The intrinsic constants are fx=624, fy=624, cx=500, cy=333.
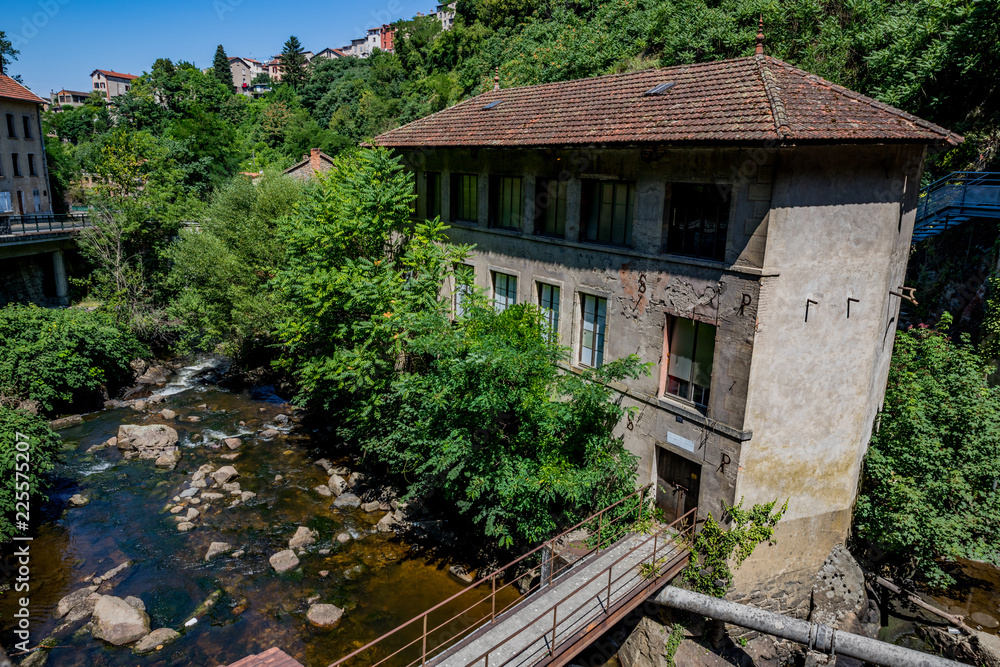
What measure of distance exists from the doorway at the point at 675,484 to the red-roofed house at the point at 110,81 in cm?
13301

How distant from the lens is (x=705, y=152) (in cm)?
1289

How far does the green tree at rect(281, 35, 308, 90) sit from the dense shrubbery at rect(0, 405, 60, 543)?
85813 mm

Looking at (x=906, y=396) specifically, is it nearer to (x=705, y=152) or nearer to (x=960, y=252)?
(x=705, y=152)

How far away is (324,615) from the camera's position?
15023 mm

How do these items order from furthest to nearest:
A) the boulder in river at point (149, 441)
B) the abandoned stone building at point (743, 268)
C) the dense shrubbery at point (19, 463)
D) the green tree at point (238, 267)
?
the green tree at point (238, 267)
the boulder in river at point (149, 441)
the dense shrubbery at point (19, 463)
the abandoned stone building at point (743, 268)

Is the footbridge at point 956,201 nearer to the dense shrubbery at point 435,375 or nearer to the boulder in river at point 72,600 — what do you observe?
the dense shrubbery at point 435,375

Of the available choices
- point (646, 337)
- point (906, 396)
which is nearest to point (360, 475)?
point (646, 337)

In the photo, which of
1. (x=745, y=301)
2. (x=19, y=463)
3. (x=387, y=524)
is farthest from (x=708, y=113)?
(x=19, y=463)

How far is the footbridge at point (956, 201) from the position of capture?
20.4 metres

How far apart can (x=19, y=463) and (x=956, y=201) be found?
97.6 feet

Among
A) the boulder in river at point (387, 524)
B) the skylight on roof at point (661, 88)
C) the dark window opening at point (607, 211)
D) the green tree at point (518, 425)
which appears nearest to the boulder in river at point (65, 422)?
the boulder in river at point (387, 524)

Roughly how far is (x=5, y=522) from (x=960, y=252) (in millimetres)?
31275

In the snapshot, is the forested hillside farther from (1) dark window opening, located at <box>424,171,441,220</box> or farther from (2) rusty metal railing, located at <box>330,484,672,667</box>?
(2) rusty metal railing, located at <box>330,484,672,667</box>

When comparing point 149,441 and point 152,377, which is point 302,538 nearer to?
point 149,441
